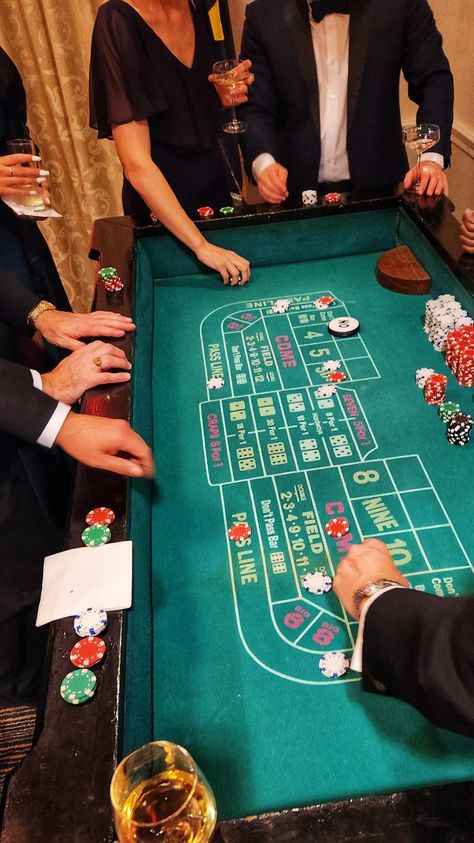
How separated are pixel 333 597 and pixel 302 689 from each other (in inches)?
7.3

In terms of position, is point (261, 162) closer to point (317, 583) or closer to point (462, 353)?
point (462, 353)

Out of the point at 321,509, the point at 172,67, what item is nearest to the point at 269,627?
the point at 321,509

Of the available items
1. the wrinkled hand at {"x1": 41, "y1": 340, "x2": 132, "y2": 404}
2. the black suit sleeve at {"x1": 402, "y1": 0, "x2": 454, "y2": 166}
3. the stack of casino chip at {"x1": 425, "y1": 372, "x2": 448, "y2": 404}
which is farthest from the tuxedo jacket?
the wrinkled hand at {"x1": 41, "y1": 340, "x2": 132, "y2": 404}

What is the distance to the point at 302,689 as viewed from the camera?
104 cm

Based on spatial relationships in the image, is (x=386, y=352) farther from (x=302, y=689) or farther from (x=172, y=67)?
(x=172, y=67)

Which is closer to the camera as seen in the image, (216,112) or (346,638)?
(346,638)

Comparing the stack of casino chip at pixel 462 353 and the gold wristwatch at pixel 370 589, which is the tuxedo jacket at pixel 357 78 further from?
the gold wristwatch at pixel 370 589

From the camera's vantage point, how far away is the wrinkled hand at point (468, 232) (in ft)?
5.57

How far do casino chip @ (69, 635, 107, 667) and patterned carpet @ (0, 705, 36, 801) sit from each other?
3.55 ft

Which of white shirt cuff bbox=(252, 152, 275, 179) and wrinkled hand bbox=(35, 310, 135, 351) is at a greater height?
white shirt cuff bbox=(252, 152, 275, 179)

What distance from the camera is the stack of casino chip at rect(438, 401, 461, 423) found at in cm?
149

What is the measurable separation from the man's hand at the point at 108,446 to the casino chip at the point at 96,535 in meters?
0.13

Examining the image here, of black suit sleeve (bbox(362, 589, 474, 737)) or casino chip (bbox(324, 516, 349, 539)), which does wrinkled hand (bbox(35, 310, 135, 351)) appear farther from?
black suit sleeve (bbox(362, 589, 474, 737))

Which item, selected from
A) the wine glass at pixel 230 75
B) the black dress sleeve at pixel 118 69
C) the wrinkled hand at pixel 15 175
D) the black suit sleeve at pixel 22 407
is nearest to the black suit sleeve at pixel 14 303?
the wrinkled hand at pixel 15 175
